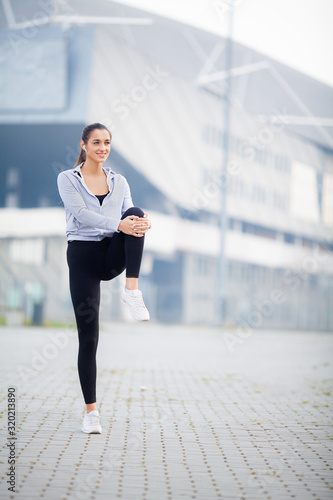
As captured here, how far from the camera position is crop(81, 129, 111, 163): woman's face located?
4.90 meters

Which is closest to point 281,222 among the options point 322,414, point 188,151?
point 188,151

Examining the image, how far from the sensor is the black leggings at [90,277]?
475cm

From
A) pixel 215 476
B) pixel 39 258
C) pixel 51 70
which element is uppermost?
pixel 51 70

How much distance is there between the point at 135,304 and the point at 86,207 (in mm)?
730

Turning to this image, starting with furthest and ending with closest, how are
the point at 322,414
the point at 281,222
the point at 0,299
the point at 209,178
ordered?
1. the point at 281,222
2. the point at 209,178
3. the point at 0,299
4. the point at 322,414

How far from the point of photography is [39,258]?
4144cm

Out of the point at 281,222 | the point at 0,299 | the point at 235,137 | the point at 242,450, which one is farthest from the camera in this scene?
the point at 281,222

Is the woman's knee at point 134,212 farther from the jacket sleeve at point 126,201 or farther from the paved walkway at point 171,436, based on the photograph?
the paved walkway at point 171,436

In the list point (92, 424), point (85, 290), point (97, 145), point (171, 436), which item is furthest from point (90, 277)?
point (171, 436)

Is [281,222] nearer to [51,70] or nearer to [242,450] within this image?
[51,70]

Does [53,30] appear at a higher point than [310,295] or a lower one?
higher

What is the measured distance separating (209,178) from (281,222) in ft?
36.9

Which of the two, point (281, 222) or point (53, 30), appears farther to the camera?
point (281, 222)

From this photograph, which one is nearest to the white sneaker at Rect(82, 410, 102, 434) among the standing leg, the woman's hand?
the standing leg
